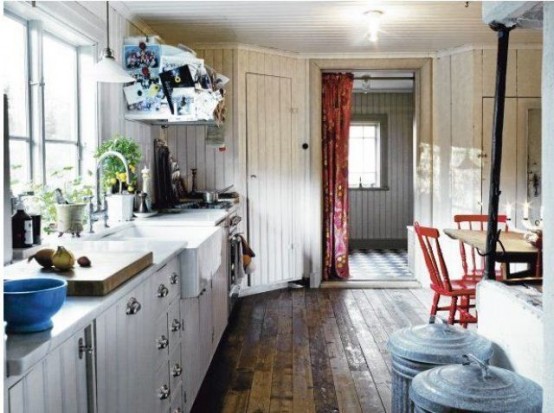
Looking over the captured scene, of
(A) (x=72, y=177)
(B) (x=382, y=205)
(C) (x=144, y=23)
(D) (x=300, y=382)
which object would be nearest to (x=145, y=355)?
(D) (x=300, y=382)

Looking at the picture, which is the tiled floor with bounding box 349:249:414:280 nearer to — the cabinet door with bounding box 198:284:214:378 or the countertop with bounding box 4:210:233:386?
the cabinet door with bounding box 198:284:214:378

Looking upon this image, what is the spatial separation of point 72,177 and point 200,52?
263 centimetres

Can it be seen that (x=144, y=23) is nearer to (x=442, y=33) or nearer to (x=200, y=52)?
(x=200, y=52)

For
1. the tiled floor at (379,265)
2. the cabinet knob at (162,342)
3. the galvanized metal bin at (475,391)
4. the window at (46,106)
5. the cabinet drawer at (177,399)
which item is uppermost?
the window at (46,106)

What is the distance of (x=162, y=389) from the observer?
2496 mm

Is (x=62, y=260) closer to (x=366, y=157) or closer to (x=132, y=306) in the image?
(x=132, y=306)

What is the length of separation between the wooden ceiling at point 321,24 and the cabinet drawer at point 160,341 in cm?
276

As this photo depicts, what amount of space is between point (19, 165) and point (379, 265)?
221 inches

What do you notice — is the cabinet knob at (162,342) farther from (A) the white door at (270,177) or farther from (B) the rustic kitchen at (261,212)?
(A) the white door at (270,177)

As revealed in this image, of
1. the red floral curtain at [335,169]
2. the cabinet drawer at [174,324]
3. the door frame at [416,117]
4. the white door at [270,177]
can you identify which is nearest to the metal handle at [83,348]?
the cabinet drawer at [174,324]

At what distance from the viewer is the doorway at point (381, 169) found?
954 cm

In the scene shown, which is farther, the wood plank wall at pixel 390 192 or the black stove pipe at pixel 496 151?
the wood plank wall at pixel 390 192

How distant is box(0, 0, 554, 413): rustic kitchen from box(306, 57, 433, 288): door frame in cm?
2

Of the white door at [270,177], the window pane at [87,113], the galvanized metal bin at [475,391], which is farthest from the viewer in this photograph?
the white door at [270,177]
